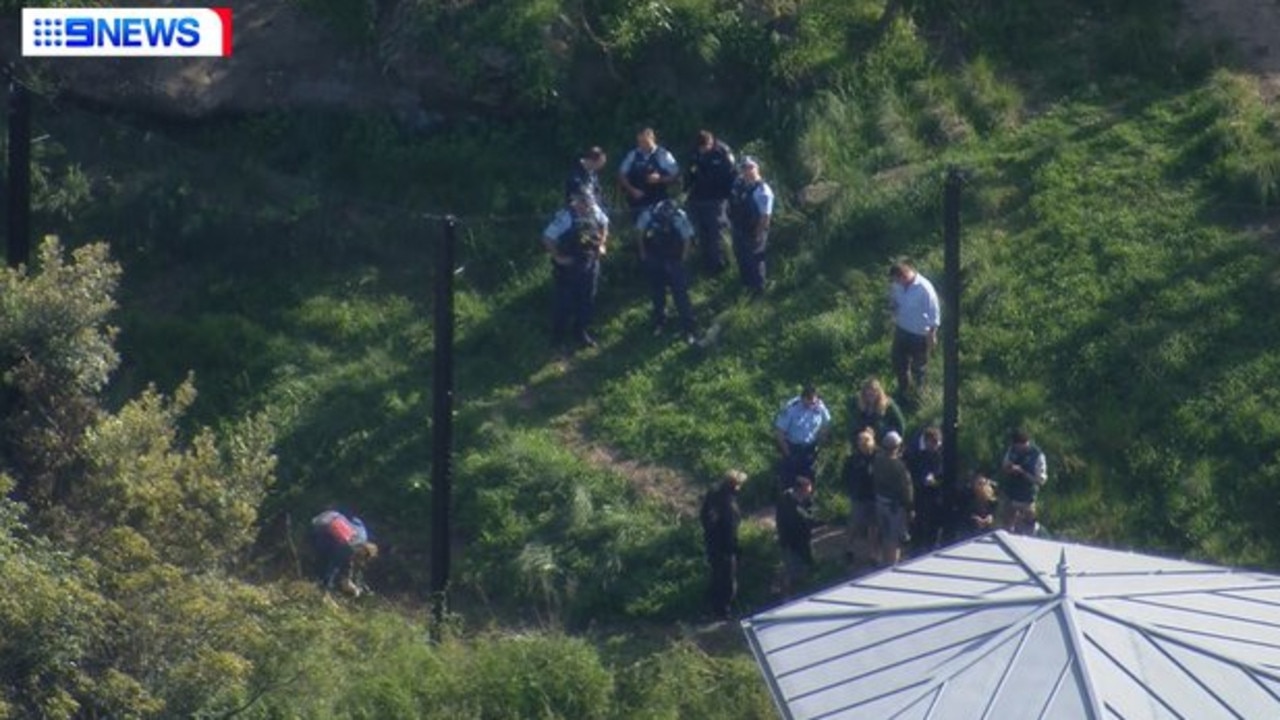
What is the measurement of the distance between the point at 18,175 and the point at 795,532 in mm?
6329

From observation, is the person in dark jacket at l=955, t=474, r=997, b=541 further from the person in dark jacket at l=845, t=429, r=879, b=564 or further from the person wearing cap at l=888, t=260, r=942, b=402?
the person wearing cap at l=888, t=260, r=942, b=402

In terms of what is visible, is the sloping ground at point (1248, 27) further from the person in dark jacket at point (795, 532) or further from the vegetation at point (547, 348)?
the person in dark jacket at point (795, 532)

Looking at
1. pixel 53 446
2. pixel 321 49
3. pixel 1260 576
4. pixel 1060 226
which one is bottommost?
pixel 1260 576

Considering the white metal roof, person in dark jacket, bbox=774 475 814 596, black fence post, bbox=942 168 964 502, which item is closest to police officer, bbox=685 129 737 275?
black fence post, bbox=942 168 964 502

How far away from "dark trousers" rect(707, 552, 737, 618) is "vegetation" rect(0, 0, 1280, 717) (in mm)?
227

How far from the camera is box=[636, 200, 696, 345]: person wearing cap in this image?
79.0 feet

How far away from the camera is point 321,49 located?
89.0ft

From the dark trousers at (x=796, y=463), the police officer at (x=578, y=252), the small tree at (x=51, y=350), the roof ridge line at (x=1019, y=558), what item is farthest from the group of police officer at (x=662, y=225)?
the roof ridge line at (x=1019, y=558)

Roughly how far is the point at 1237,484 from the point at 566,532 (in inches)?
196

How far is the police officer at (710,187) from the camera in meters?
24.5

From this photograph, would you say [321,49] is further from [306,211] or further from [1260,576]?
[1260,576]

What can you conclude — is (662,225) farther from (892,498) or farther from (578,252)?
(892,498)

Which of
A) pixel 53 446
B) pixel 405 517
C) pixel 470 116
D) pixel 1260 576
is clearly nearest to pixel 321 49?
pixel 470 116

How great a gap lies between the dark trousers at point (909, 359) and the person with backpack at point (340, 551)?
4.32 m
